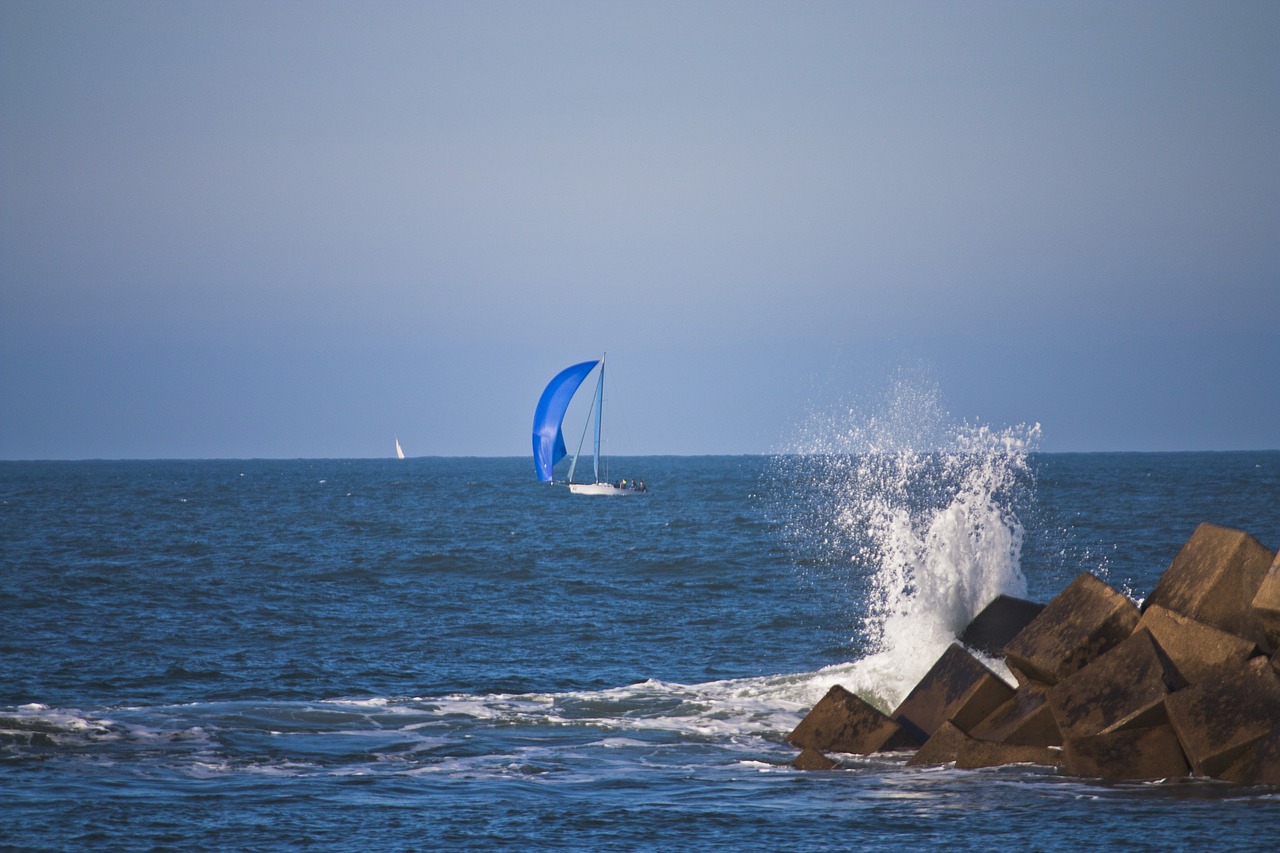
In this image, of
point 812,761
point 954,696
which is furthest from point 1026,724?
point 812,761

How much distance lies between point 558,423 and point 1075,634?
2936 inches

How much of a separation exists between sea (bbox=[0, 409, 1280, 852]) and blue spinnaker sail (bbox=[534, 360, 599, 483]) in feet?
125

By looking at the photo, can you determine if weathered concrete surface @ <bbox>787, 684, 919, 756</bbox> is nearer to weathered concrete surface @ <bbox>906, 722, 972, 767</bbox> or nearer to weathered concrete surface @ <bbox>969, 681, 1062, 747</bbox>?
weathered concrete surface @ <bbox>906, 722, 972, 767</bbox>

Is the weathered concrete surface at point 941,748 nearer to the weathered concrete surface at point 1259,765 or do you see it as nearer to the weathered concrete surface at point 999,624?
the weathered concrete surface at point 1259,765

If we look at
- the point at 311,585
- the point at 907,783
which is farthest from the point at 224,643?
the point at 907,783

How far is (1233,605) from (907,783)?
12.6ft

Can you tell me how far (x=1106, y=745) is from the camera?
11.6m

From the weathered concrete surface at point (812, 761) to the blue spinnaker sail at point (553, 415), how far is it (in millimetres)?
69889

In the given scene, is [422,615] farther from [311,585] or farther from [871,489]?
[871,489]

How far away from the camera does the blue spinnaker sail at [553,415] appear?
272 ft

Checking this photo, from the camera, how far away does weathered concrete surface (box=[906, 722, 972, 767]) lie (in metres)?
12.4

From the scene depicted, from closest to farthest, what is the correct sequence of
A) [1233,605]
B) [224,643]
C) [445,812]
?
[445,812], [1233,605], [224,643]

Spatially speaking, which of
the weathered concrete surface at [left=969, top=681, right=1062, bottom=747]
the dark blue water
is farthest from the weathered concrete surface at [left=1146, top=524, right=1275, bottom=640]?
the dark blue water

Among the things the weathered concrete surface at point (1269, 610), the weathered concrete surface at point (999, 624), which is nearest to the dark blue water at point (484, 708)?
the weathered concrete surface at point (1269, 610)
